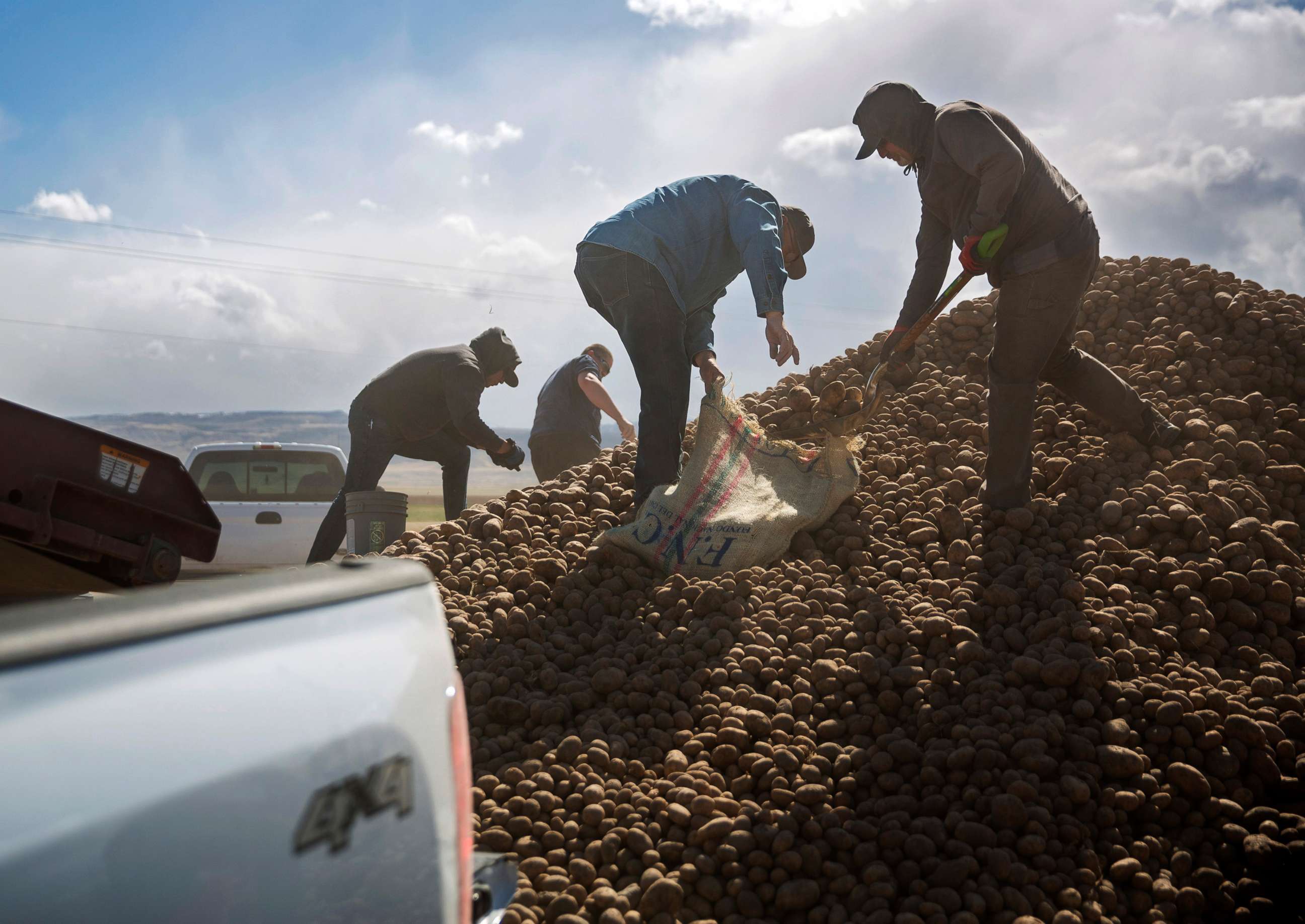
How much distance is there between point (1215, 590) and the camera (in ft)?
11.4

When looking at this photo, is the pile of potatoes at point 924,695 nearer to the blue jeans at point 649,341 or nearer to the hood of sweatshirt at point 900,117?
the blue jeans at point 649,341

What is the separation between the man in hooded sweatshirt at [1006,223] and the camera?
374 centimetres

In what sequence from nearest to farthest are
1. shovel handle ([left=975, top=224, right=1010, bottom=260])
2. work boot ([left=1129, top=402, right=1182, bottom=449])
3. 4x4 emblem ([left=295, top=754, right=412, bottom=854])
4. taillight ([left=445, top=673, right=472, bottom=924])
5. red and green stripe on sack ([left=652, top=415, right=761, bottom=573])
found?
1. 4x4 emblem ([left=295, top=754, right=412, bottom=854])
2. taillight ([left=445, top=673, right=472, bottom=924])
3. shovel handle ([left=975, top=224, right=1010, bottom=260])
4. red and green stripe on sack ([left=652, top=415, right=761, bottom=573])
5. work boot ([left=1129, top=402, right=1182, bottom=449])

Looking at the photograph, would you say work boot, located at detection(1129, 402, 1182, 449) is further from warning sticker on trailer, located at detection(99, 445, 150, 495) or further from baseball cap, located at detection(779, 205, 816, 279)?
warning sticker on trailer, located at detection(99, 445, 150, 495)

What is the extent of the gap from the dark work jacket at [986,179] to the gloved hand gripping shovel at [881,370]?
81mm

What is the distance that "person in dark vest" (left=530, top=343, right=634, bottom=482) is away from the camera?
6656mm

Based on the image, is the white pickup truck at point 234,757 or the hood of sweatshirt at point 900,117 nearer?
the white pickup truck at point 234,757

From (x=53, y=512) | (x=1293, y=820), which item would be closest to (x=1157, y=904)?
(x=1293, y=820)

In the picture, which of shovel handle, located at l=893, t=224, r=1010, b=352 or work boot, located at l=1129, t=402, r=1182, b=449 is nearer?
shovel handle, located at l=893, t=224, r=1010, b=352

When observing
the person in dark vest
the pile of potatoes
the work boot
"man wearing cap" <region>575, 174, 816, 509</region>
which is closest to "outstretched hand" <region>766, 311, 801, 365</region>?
"man wearing cap" <region>575, 174, 816, 509</region>

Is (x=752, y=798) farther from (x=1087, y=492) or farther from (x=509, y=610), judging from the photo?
(x=1087, y=492)

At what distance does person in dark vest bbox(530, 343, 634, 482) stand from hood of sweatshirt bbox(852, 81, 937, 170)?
2.86 metres

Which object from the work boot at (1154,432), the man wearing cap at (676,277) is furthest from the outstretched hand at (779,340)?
the work boot at (1154,432)

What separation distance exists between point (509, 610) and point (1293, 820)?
2.50 metres
